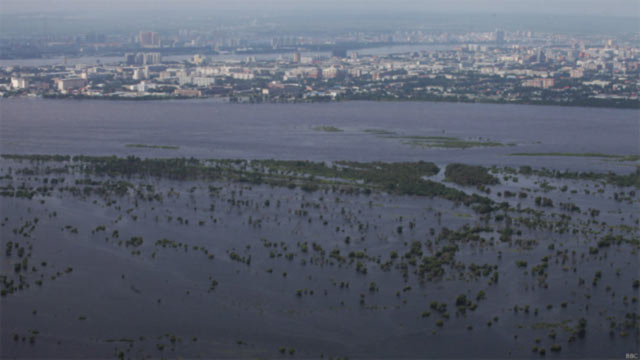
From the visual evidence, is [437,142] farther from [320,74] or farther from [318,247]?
[320,74]

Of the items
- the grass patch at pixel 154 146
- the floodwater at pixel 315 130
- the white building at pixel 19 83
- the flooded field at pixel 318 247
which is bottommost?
the flooded field at pixel 318 247

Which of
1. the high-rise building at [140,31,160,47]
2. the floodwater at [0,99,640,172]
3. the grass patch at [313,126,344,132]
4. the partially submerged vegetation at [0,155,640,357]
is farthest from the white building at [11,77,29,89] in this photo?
the high-rise building at [140,31,160,47]

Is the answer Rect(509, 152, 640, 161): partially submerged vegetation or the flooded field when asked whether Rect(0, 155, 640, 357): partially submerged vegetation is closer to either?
the flooded field

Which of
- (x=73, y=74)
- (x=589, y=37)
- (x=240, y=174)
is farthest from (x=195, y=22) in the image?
(x=240, y=174)

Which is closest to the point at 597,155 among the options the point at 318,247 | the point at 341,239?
the point at 341,239

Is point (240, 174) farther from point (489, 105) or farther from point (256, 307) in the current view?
point (489, 105)

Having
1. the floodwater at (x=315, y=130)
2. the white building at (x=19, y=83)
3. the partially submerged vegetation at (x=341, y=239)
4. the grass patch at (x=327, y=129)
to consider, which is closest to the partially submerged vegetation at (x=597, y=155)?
the floodwater at (x=315, y=130)

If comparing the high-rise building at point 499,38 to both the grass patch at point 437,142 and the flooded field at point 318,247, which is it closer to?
the grass patch at point 437,142
